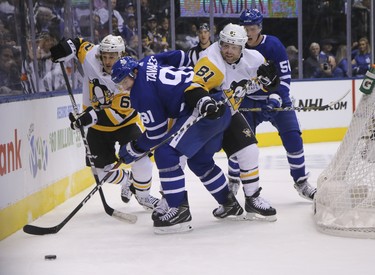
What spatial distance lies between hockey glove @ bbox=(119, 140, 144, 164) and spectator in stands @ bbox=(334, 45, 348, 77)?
505 centimetres

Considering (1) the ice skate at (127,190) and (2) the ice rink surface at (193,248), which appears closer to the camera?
(2) the ice rink surface at (193,248)

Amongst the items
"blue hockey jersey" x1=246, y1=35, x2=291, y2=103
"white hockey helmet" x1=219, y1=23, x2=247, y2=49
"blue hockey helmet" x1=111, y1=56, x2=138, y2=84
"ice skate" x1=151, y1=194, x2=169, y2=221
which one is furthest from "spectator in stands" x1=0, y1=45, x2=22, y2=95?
"blue hockey jersey" x1=246, y1=35, x2=291, y2=103

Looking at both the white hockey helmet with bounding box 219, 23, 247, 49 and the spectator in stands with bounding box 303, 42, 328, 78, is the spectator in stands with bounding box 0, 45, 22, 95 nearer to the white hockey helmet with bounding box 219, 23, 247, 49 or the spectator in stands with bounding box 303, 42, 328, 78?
the white hockey helmet with bounding box 219, 23, 247, 49

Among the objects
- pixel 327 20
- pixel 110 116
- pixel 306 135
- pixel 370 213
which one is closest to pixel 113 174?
pixel 110 116

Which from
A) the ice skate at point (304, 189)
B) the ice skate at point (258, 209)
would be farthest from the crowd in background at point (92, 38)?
the ice skate at point (304, 189)

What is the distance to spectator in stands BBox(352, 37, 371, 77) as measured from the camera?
8773 millimetres

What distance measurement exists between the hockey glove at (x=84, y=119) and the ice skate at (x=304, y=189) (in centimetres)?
120

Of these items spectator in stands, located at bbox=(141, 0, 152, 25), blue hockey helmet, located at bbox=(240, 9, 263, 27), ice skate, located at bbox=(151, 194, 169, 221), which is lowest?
ice skate, located at bbox=(151, 194, 169, 221)

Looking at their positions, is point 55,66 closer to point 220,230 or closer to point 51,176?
point 51,176

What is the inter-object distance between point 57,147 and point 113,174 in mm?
443

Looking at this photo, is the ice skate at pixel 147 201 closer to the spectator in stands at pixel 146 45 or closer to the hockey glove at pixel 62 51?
the hockey glove at pixel 62 51

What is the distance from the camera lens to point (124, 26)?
7637mm

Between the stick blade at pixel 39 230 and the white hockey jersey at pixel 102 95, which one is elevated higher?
the white hockey jersey at pixel 102 95

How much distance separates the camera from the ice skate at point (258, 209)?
4109mm
